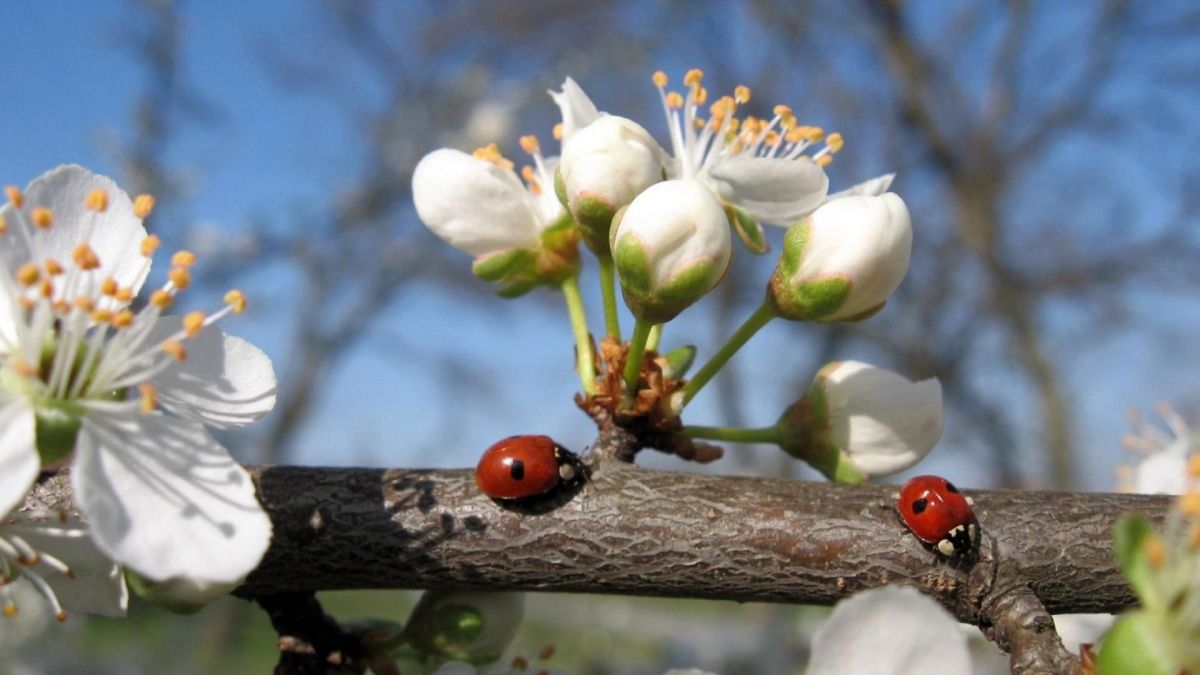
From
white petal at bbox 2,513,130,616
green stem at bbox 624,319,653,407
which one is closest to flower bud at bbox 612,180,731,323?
green stem at bbox 624,319,653,407

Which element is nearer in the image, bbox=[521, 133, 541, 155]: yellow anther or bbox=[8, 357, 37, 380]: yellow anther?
bbox=[8, 357, 37, 380]: yellow anther

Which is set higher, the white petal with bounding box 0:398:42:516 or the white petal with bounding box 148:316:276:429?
the white petal with bounding box 148:316:276:429

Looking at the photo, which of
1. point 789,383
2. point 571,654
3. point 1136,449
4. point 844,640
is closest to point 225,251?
point 571,654

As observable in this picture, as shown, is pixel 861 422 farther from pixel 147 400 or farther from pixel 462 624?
pixel 147 400

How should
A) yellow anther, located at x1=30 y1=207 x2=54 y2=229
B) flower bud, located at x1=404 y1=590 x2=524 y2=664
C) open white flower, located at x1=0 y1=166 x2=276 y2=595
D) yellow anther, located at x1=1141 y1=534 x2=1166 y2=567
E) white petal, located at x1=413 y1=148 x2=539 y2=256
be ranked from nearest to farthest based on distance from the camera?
yellow anther, located at x1=1141 y1=534 x2=1166 y2=567
open white flower, located at x1=0 y1=166 x2=276 y2=595
yellow anther, located at x1=30 y1=207 x2=54 y2=229
flower bud, located at x1=404 y1=590 x2=524 y2=664
white petal, located at x1=413 y1=148 x2=539 y2=256

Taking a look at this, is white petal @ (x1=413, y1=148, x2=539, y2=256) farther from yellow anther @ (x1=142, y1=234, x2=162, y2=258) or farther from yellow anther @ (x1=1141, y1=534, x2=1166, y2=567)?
yellow anther @ (x1=1141, y1=534, x2=1166, y2=567)

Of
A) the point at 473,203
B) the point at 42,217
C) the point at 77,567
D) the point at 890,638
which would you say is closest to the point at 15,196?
the point at 42,217

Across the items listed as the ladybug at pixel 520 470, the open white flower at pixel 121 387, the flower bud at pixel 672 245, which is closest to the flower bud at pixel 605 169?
the flower bud at pixel 672 245
